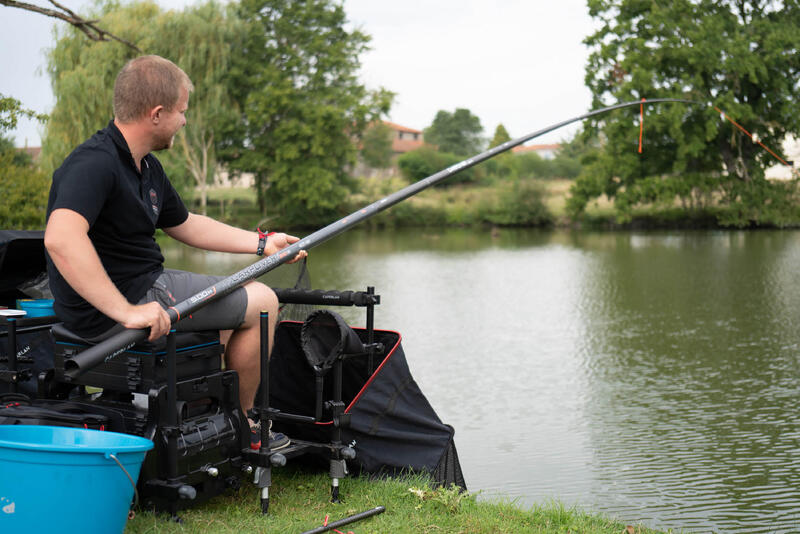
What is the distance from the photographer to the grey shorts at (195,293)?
2807mm

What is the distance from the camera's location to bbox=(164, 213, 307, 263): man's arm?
3336mm

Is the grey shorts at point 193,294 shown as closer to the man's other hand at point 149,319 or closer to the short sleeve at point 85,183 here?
the man's other hand at point 149,319

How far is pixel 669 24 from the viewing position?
28266 mm

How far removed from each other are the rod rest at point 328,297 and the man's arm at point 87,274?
0.84 metres

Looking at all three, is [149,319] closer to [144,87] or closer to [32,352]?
[144,87]

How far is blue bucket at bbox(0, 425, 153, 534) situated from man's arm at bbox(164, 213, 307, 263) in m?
1.11

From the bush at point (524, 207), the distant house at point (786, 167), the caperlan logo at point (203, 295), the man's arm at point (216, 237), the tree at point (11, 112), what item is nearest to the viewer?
the caperlan logo at point (203, 295)

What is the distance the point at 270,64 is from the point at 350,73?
3.89 meters

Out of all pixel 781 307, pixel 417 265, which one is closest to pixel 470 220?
pixel 417 265

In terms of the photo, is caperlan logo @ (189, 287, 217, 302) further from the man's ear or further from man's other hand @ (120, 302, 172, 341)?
the man's ear

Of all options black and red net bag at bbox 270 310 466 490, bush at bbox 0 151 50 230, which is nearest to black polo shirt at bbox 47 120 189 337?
black and red net bag at bbox 270 310 466 490

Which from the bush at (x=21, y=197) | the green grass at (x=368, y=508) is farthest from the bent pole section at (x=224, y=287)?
the bush at (x=21, y=197)

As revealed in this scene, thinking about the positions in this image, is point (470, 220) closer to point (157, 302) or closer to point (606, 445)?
point (606, 445)

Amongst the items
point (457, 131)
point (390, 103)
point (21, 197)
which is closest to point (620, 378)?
point (21, 197)
